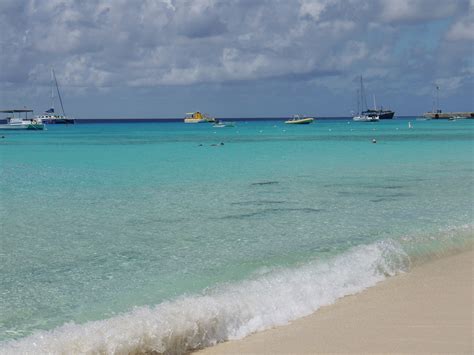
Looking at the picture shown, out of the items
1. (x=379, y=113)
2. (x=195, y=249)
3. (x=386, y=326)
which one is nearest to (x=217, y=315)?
(x=386, y=326)

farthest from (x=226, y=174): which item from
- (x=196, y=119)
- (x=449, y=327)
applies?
(x=196, y=119)

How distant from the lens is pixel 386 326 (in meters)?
6.62

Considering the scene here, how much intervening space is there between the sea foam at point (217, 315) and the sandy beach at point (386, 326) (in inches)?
8.4

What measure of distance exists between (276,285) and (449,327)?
7.93 ft

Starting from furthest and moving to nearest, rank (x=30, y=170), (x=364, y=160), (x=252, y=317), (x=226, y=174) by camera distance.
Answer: (x=364, y=160) < (x=30, y=170) < (x=226, y=174) < (x=252, y=317)

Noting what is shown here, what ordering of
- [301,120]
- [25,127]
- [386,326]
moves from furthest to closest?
[301,120], [25,127], [386,326]

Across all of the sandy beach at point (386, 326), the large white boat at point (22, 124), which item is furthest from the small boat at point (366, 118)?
the sandy beach at point (386, 326)

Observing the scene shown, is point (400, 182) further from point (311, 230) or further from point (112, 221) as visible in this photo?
point (112, 221)

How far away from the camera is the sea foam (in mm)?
5832

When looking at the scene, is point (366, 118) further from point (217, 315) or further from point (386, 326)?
point (217, 315)

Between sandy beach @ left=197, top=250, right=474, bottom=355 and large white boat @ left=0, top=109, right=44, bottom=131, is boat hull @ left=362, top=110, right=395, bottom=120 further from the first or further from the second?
sandy beach @ left=197, top=250, right=474, bottom=355

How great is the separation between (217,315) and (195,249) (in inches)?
170

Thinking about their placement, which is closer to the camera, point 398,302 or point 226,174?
point 398,302

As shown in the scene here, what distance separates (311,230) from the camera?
1274 centimetres
